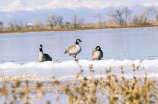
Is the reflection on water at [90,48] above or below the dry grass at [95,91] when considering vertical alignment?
below

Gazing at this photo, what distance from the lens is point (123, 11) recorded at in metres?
133

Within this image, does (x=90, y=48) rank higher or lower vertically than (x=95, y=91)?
lower

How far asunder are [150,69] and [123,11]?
12379cm

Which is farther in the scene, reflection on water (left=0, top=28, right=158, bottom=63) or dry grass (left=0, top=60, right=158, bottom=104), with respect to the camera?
reflection on water (left=0, top=28, right=158, bottom=63)

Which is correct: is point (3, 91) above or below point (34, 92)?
above

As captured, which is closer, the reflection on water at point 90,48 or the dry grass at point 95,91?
the dry grass at point 95,91

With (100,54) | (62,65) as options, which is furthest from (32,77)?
(100,54)

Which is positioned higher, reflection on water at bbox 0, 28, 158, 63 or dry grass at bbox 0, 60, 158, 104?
dry grass at bbox 0, 60, 158, 104

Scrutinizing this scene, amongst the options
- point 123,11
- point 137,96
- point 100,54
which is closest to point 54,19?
point 123,11

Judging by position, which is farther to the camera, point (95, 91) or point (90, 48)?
point (90, 48)

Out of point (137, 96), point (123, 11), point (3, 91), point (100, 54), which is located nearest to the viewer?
point (3, 91)

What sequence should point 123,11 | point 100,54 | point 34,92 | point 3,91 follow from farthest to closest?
1. point 123,11
2. point 100,54
3. point 34,92
4. point 3,91

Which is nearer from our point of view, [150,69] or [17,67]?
[150,69]

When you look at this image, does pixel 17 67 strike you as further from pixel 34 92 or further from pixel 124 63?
pixel 34 92
